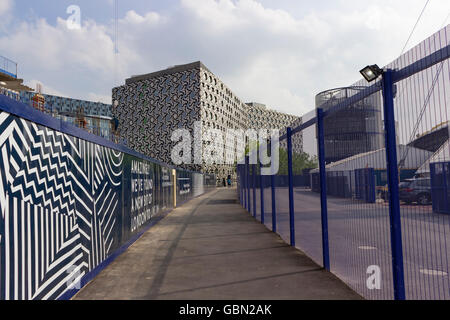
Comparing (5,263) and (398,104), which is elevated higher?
(398,104)

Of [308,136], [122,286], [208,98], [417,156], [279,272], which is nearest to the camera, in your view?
[417,156]

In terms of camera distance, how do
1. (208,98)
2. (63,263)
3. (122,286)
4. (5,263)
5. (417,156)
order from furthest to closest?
(208,98) < (122,286) < (63,263) < (417,156) < (5,263)

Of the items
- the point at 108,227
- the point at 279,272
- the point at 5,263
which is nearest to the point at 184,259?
the point at 108,227

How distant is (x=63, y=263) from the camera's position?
4516 millimetres

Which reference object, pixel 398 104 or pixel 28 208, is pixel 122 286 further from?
pixel 398 104

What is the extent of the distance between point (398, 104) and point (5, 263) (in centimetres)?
421

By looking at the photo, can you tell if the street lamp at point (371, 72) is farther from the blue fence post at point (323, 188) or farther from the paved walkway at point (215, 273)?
the paved walkway at point (215, 273)

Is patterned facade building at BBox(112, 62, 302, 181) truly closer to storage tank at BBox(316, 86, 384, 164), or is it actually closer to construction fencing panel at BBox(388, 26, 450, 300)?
storage tank at BBox(316, 86, 384, 164)

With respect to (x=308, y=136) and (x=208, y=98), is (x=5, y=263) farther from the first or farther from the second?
(x=208, y=98)

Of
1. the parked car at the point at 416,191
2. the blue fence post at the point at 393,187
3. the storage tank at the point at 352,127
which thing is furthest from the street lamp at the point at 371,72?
the parked car at the point at 416,191

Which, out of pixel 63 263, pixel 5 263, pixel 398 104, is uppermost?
pixel 398 104

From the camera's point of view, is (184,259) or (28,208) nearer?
(28,208)

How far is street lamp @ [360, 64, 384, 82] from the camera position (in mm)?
3723

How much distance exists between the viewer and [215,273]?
5660 mm
